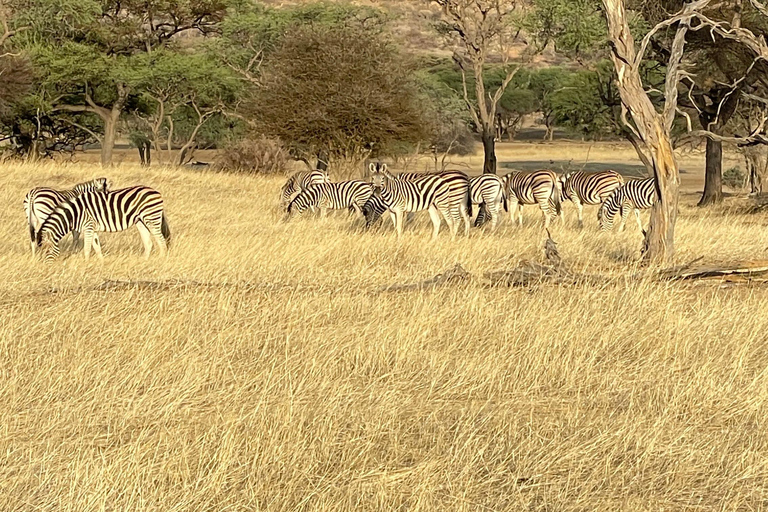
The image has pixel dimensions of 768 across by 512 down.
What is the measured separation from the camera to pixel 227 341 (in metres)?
6.53

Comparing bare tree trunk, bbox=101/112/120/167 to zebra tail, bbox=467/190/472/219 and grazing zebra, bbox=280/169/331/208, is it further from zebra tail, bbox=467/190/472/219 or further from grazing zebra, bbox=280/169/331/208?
zebra tail, bbox=467/190/472/219

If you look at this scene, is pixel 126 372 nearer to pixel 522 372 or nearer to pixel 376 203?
pixel 522 372

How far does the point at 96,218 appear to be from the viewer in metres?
11.6

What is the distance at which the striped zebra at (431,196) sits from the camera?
14.0 meters

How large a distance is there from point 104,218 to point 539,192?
7037 millimetres

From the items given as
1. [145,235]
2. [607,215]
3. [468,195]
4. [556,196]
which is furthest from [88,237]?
[607,215]

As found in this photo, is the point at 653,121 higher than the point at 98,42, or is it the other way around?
the point at 98,42

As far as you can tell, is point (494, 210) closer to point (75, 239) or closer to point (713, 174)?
point (75, 239)

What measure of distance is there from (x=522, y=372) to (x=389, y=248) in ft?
19.8

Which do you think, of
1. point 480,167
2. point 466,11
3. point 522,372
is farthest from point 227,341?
point 480,167

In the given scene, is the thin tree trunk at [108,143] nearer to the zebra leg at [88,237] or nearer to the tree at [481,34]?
the tree at [481,34]

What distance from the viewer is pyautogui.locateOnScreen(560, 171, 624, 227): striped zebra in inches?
640

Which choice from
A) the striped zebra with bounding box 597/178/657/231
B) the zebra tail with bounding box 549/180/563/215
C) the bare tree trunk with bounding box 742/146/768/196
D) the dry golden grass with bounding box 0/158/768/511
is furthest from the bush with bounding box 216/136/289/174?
the dry golden grass with bounding box 0/158/768/511

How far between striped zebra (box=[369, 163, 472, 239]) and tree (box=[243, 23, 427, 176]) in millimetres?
10516
